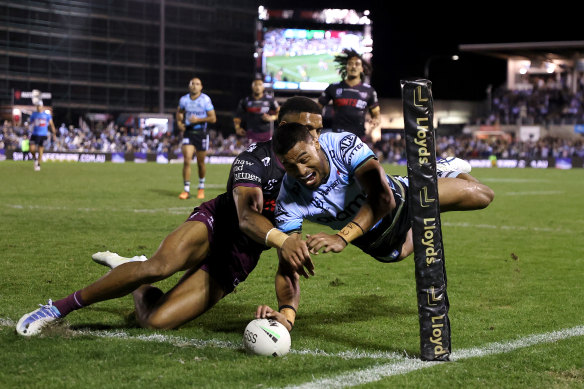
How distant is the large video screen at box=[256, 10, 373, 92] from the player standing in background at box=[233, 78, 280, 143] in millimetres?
47196

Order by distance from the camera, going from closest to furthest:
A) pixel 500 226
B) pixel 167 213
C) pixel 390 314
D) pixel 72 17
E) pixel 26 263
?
pixel 390 314 < pixel 26 263 < pixel 500 226 < pixel 167 213 < pixel 72 17

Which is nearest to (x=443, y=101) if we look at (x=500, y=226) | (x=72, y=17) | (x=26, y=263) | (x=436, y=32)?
(x=436, y=32)

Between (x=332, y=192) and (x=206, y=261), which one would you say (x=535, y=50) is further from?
(x=332, y=192)

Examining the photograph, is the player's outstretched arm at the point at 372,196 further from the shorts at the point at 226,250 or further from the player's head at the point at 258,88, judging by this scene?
the player's head at the point at 258,88

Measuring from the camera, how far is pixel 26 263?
7863mm

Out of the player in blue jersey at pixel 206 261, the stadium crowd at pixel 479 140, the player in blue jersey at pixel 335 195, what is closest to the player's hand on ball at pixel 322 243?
the player in blue jersey at pixel 335 195

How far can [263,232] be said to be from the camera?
4.60m

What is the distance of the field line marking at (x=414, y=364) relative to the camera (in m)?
3.87

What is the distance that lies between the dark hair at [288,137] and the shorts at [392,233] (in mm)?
919

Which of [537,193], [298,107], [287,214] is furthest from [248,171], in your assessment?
[537,193]

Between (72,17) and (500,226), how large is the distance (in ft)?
234

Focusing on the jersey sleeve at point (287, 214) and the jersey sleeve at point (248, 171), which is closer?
the jersey sleeve at point (287, 214)

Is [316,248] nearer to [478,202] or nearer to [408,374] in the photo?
[408,374]

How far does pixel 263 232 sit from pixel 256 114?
12.7 meters
